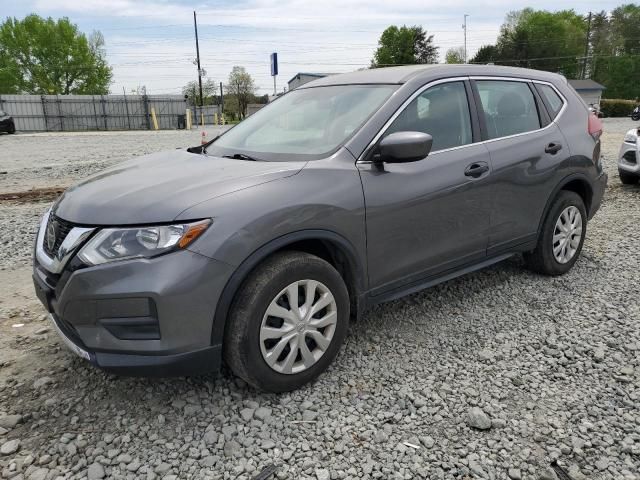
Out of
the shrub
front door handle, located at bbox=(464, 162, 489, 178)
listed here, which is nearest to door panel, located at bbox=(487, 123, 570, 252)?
front door handle, located at bbox=(464, 162, 489, 178)

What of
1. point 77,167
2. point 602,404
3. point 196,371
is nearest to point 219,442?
point 196,371

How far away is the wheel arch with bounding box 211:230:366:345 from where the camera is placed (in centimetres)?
252

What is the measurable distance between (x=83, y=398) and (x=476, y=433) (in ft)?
6.66

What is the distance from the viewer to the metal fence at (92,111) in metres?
37.1

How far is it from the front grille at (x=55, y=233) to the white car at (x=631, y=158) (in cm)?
836

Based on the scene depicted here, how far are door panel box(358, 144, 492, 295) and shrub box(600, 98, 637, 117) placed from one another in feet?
178

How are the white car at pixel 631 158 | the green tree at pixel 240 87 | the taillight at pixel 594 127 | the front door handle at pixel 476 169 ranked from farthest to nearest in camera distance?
the green tree at pixel 240 87, the white car at pixel 631 158, the taillight at pixel 594 127, the front door handle at pixel 476 169

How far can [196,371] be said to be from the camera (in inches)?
99.7

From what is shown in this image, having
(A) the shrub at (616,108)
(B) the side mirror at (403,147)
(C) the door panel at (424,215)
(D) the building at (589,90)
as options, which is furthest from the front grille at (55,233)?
(D) the building at (589,90)

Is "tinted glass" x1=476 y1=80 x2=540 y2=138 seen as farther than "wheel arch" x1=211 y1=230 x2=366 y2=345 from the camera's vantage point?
Yes

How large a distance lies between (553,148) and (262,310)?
2.84 metres

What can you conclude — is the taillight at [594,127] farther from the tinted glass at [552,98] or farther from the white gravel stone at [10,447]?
the white gravel stone at [10,447]

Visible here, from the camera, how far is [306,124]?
3506mm

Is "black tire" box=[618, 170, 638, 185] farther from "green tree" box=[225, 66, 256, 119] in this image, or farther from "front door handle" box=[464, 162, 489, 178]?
"green tree" box=[225, 66, 256, 119]
